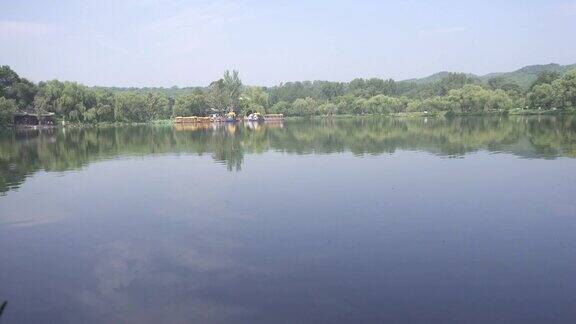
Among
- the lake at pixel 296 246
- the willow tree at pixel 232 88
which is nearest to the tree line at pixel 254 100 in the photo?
the willow tree at pixel 232 88

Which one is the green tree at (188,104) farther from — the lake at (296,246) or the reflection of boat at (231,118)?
the lake at (296,246)

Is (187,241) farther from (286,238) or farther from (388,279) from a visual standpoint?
(388,279)

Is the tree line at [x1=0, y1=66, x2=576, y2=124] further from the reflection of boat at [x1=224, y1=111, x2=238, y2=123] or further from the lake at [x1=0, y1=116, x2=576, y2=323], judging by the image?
the lake at [x1=0, y1=116, x2=576, y2=323]

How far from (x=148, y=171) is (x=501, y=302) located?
18765 mm

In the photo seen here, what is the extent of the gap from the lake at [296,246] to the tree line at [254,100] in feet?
197

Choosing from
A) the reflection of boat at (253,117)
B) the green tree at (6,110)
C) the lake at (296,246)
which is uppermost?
the green tree at (6,110)

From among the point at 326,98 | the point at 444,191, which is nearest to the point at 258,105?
the point at 326,98

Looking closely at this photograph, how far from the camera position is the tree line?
76.8m

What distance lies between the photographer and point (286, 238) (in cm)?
1127

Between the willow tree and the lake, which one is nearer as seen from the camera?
the lake

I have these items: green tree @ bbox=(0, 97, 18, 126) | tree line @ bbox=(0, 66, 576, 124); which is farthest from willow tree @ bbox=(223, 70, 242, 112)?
green tree @ bbox=(0, 97, 18, 126)

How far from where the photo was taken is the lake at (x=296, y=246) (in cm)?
771

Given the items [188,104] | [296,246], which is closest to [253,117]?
[188,104]

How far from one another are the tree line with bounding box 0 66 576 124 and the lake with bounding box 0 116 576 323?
6010 cm
